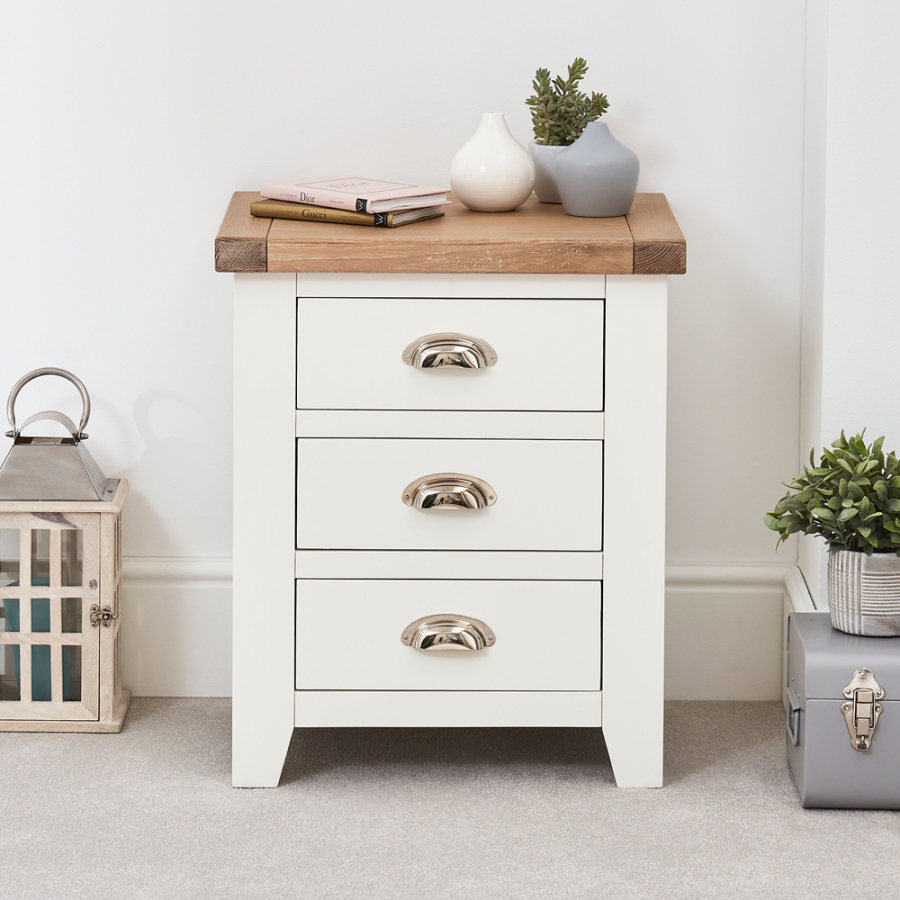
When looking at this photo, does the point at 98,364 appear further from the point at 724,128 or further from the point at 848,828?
the point at 848,828

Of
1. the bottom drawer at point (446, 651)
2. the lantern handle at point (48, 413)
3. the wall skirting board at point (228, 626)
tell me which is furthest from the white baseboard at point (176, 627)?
the bottom drawer at point (446, 651)

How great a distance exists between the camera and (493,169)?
1.58 m

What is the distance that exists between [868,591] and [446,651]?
54cm

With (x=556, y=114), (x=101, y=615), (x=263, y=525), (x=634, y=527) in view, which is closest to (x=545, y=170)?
(x=556, y=114)

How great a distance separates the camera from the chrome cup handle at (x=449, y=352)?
1428 mm

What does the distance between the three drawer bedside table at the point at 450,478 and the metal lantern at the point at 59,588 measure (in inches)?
11.6

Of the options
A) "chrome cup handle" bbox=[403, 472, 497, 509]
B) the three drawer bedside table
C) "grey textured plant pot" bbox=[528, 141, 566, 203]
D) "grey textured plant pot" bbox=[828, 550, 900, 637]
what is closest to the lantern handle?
the three drawer bedside table

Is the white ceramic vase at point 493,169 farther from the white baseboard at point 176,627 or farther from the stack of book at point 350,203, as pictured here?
the white baseboard at point 176,627

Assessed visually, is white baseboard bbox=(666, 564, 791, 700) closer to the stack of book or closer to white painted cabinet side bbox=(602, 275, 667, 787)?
white painted cabinet side bbox=(602, 275, 667, 787)

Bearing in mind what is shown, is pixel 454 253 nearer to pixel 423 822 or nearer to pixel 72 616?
pixel 423 822

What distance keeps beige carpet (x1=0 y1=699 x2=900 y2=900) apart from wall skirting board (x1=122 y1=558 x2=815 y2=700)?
0.38ft

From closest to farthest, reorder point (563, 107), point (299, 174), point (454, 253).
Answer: point (454, 253)
point (563, 107)
point (299, 174)

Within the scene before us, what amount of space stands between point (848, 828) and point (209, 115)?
1339 millimetres

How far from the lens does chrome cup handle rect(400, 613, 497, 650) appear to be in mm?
1477
